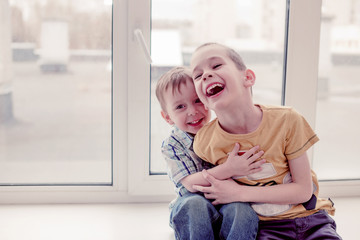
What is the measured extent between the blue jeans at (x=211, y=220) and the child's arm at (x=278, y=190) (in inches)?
0.9

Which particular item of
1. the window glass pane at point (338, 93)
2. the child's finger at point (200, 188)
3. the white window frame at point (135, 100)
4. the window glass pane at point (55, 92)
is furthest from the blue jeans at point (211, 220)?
the window glass pane at point (338, 93)

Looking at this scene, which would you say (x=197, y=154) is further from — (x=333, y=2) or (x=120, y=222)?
(x=333, y=2)

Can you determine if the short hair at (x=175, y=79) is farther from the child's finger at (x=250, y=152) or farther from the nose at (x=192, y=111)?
the child's finger at (x=250, y=152)

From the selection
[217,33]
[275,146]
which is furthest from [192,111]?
[217,33]

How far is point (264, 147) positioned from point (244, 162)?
0.21 ft

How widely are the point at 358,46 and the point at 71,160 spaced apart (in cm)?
112

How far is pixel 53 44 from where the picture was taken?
1554 mm

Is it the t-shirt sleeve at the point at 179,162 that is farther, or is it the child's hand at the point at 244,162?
the t-shirt sleeve at the point at 179,162

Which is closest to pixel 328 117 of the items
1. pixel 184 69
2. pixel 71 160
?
pixel 184 69

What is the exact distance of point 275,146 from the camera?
1.14 m

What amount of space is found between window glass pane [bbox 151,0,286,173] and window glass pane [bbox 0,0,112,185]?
17cm

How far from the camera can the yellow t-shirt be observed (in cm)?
114

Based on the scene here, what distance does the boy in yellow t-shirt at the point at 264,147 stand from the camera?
114 cm

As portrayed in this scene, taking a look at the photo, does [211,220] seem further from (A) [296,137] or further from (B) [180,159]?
(A) [296,137]
